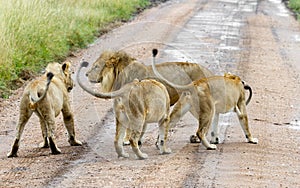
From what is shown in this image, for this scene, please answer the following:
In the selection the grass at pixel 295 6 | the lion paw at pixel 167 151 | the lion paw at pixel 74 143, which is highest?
the lion paw at pixel 167 151

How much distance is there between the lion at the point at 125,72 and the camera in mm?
8125

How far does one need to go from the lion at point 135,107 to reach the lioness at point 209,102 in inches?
14.2

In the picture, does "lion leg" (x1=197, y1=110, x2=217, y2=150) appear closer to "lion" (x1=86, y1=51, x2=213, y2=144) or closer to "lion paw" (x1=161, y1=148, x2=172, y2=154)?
"lion paw" (x1=161, y1=148, x2=172, y2=154)

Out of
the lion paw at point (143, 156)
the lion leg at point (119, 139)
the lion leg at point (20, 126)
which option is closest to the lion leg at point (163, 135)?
the lion paw at point (143, 156)

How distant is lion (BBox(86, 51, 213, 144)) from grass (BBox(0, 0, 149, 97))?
335 cm

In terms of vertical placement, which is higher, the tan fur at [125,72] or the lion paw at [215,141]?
the tan fur at [125,72]

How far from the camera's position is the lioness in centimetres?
821

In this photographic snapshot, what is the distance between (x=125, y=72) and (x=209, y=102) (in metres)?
0.92

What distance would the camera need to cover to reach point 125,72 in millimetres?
8281

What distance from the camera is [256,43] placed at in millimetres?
17109

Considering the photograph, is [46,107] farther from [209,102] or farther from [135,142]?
[209,102]

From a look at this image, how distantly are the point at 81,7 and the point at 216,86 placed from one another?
34.7 ft

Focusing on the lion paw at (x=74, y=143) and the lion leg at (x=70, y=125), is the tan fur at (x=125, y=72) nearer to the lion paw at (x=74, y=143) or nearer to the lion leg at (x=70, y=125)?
the lion leg at (x=70, y=125)

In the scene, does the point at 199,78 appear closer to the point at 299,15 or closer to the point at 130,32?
the point at 130,32
